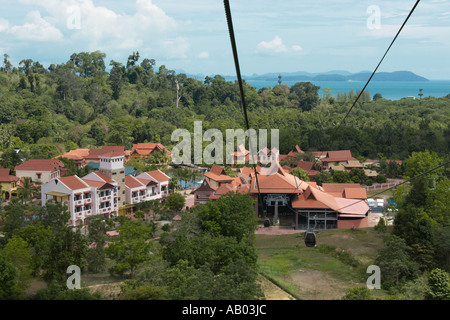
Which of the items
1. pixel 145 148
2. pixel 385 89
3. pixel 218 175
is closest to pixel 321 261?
pixel 218 175

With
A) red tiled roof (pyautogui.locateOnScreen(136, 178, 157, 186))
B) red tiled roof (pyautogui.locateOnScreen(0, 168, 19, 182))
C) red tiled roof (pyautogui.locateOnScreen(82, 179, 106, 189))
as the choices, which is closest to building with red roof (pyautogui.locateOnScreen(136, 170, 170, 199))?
red tiled roof (pyautogui.locateOnScreen(136, 178, 157, 186))

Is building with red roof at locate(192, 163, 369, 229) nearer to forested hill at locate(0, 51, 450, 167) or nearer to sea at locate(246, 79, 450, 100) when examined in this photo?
forested hill at locate(0, 51, 450, 167)

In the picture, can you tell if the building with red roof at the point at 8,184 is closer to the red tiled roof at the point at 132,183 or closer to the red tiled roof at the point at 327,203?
the red tiled roof at the point at 132,183

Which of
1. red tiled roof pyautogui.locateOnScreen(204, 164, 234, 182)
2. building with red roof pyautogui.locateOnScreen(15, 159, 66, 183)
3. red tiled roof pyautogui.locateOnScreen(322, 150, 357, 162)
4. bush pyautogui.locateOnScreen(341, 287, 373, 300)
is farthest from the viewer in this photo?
red tiled roof pyautogui.locateOnScreen(322, 150, 357, 162)

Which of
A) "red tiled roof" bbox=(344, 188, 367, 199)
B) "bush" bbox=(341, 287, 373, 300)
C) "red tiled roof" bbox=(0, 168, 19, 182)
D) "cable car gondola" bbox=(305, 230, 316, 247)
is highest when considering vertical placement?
"red tiled roof" bbox=(0, 168, 19, 182)

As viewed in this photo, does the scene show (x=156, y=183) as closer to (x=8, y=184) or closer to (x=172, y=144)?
(x=8, y=184)

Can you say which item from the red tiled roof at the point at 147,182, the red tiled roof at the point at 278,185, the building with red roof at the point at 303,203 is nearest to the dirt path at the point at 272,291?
the building with red roof at the point at 303,203
